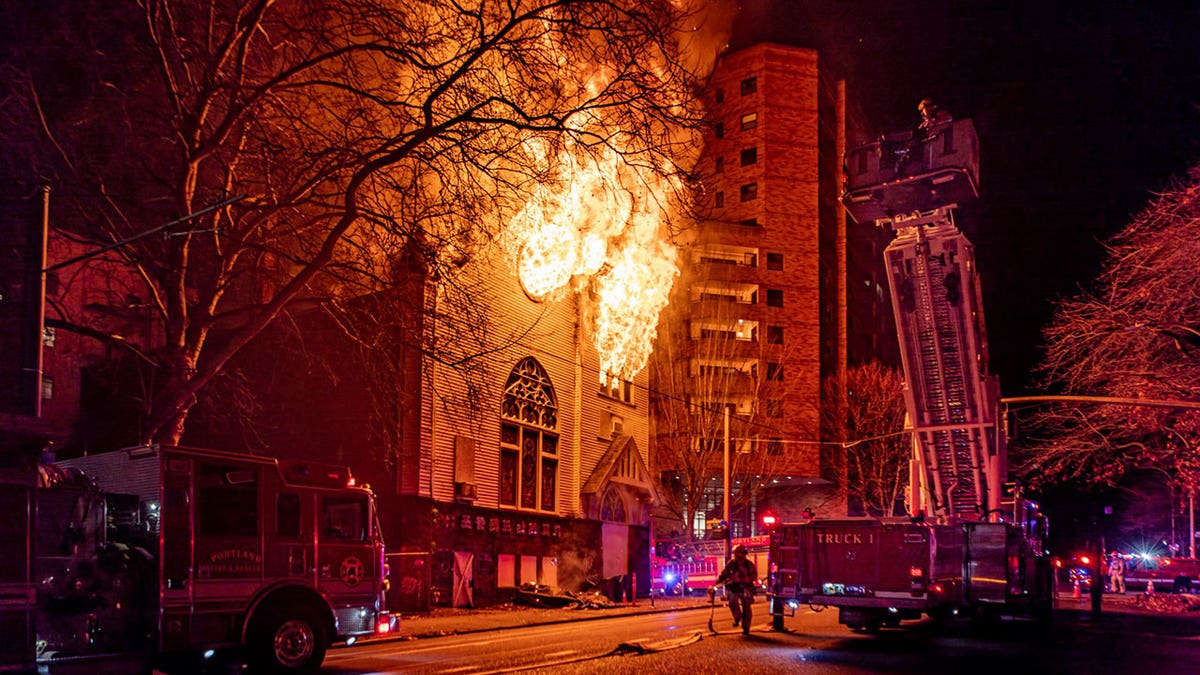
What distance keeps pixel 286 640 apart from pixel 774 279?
54.1 meters

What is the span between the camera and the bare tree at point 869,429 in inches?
2090

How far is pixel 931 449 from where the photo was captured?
60.5 feet

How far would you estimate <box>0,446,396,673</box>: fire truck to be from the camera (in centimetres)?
1029

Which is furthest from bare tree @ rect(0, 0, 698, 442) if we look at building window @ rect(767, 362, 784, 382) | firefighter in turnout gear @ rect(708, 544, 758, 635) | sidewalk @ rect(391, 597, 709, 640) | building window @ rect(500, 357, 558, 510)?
building window @ rect(767, 362, 784, 382)

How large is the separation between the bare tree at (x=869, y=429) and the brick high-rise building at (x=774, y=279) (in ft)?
8.78

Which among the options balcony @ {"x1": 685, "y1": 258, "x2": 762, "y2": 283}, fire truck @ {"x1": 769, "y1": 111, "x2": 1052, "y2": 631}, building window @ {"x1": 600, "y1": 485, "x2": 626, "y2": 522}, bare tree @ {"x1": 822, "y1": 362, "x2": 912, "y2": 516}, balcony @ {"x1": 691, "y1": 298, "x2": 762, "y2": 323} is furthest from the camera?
balcony @ {"x1": 685, "y1": 258, "x2": 762, "y2": 283}

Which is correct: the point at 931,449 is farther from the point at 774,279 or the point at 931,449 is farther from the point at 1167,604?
the point at 774,279

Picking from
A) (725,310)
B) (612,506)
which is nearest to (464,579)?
(612,506)

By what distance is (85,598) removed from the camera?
10570 mm

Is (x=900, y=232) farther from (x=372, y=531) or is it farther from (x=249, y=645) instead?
(x=249, y=645)

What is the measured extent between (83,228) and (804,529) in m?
17.1

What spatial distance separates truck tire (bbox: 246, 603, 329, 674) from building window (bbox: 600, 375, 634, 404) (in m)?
26.0

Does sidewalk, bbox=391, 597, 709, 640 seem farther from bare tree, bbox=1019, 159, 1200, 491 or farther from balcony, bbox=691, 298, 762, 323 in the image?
balcony, bbox=691, 298, 762, 323

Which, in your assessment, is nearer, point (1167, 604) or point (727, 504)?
point (1167, 604)
